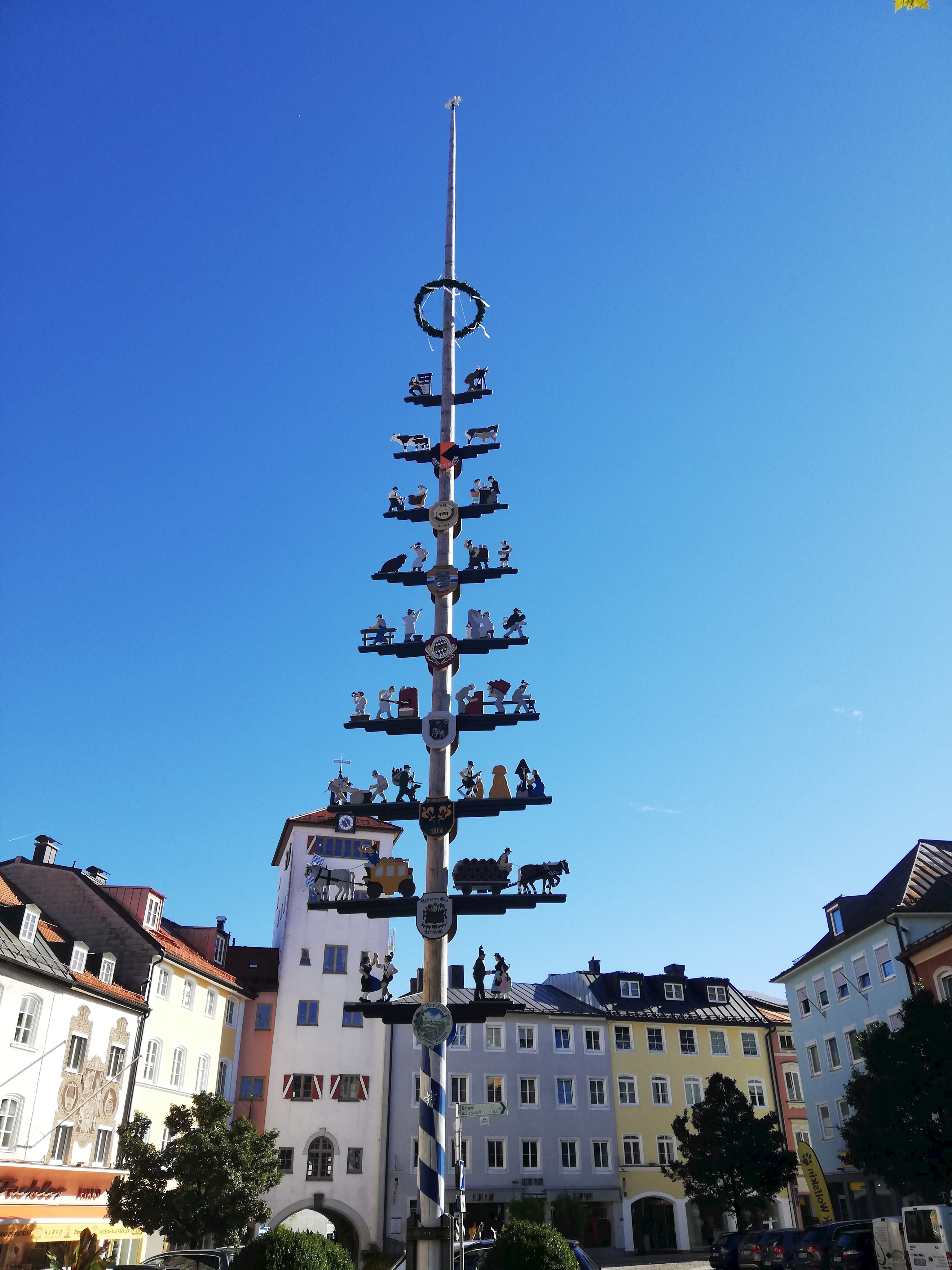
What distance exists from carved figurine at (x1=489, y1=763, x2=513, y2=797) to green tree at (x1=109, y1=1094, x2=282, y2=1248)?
17452 millimetres

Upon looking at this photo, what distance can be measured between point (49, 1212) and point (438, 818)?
23.7 m

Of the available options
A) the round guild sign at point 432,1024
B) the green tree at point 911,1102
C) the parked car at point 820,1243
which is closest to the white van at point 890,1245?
the parked car at point 820,1243

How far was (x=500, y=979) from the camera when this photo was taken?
20641mm

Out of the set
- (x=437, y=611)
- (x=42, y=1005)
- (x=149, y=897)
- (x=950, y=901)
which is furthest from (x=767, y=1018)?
(x=437, y=611)

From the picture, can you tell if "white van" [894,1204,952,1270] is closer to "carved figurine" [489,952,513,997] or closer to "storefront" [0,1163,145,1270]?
"carved figurine" [489,952,513,997]

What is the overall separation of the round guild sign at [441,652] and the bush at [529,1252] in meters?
10.7

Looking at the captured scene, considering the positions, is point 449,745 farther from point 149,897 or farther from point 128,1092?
point 149,897

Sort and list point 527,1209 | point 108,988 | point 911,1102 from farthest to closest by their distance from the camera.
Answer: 1. point 527,1209
2. point 108,988
3. point 911,1102

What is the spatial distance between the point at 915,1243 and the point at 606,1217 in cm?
3748

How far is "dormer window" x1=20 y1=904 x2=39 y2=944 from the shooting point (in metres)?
35.8

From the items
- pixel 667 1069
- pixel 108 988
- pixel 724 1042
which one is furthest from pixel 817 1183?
pixel 108 988

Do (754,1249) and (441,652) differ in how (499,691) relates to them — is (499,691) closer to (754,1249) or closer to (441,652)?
(441,652)

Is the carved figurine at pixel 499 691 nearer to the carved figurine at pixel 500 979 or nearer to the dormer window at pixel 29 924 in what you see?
the carved figurine at pixel 500 979

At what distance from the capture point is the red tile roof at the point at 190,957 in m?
46.0
